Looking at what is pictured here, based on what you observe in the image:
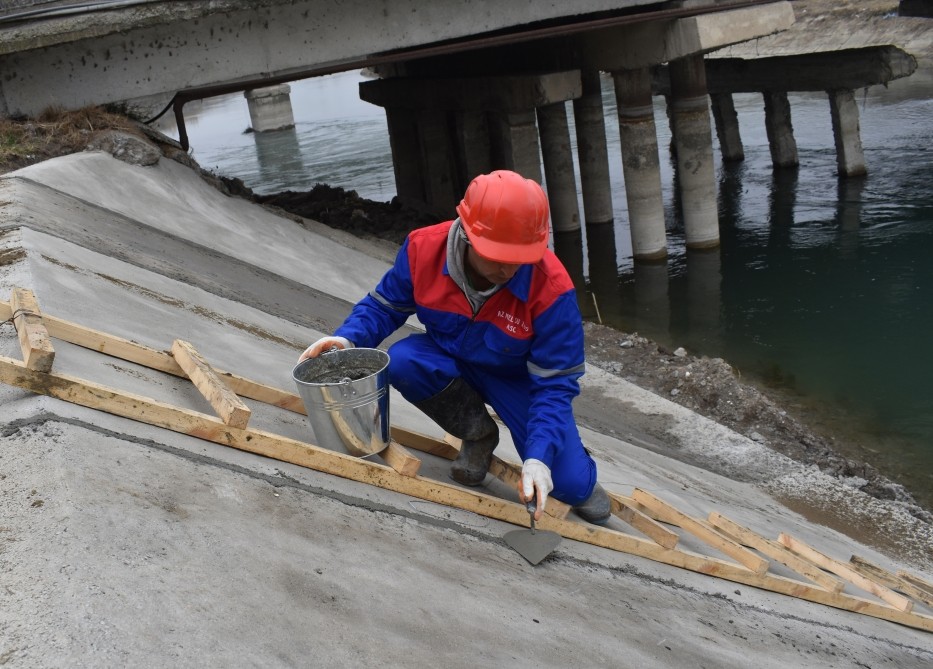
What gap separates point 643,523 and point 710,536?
1.38 ft

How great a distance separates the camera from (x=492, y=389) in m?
4.12

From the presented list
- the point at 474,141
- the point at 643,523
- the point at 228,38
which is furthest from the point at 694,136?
the point at 643,523

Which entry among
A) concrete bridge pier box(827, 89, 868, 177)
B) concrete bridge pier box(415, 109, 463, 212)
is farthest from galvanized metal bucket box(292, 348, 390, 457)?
concrete bridge pier box(827, 89, 868, 177)

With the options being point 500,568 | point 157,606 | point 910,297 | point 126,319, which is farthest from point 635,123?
point 157,606

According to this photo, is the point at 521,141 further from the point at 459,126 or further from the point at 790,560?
the point at 790,560

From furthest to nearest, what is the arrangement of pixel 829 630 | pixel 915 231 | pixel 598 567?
pixel 915 231 → pixel 829 630 → pixel 598 567

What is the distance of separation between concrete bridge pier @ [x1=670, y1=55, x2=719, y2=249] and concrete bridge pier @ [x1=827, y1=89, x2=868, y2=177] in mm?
5478

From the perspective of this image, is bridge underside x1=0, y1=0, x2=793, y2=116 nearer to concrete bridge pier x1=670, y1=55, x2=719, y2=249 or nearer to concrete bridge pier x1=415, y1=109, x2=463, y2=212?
concrete bridge pier x1=670, y1=55, x2=719, y2=249

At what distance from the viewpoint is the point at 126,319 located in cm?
509

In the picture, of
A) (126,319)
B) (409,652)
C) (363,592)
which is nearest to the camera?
(409,652)

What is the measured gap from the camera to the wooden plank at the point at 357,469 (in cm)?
335

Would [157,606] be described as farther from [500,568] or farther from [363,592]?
[500,568]

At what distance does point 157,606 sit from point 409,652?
77 cm

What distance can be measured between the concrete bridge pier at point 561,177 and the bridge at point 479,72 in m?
0.03
